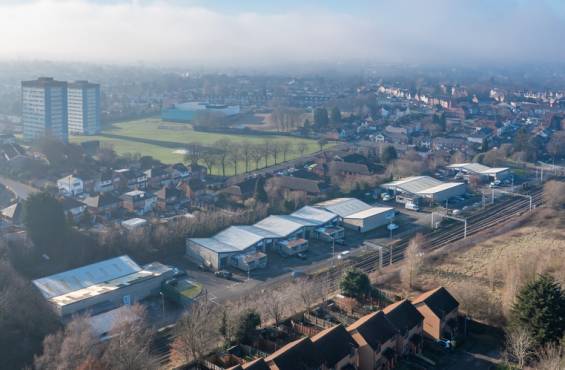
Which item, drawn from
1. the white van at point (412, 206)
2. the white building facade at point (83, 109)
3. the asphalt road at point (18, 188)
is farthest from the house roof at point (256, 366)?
the white building facade at point (83, 109)

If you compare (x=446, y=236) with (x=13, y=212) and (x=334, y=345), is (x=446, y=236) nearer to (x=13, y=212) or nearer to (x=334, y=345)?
(x=334, y=345)

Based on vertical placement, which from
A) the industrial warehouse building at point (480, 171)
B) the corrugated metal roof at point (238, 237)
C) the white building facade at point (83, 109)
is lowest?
Result: the corrugated metal roof at point (238, 237)

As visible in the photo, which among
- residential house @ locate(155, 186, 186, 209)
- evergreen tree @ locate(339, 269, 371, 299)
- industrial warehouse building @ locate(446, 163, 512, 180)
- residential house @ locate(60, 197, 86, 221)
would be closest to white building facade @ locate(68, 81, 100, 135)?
residential house @ locate(155, 186, 186, 209)

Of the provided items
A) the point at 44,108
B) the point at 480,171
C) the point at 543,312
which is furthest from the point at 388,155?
the point at 44,108

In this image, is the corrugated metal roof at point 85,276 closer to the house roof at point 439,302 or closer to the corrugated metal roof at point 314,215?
the corrugated metal roof at point 314,215

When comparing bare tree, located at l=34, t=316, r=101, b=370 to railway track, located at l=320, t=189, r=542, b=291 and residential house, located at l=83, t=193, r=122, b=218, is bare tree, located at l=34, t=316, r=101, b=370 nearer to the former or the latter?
railway track, located at l=320, t=189, r=542, b=291

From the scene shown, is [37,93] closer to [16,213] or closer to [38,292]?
[16,213]
